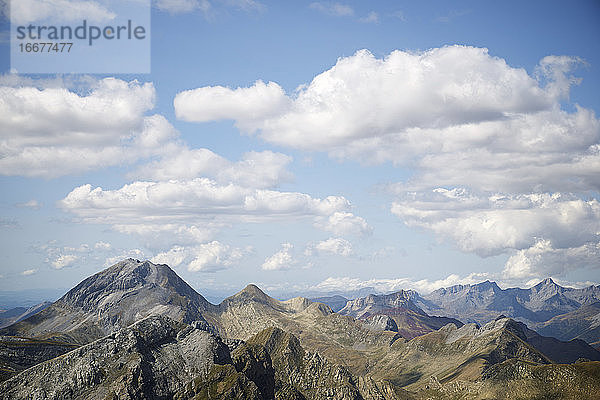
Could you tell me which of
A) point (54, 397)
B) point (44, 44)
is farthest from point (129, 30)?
point (54, 397)

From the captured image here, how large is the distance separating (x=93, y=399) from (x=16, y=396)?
28.2m

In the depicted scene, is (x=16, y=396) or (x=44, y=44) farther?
(x=16, y=396)

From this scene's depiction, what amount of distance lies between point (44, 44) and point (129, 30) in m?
34.3

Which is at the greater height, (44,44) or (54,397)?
(44,44)

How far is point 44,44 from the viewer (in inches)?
7067

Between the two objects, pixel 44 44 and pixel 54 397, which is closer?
pixel 44 44

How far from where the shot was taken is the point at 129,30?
17188 centimetres

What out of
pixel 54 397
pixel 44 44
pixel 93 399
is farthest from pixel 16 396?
pixel 44 44

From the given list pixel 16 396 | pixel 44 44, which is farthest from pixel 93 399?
pixel 44 44

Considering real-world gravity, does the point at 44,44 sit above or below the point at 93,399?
above

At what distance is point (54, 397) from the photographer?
19538 centimetres

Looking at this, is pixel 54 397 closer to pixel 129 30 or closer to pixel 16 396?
pixel 16 396

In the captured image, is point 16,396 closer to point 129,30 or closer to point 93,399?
point 93,399

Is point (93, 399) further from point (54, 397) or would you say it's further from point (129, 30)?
point (129, 30)
